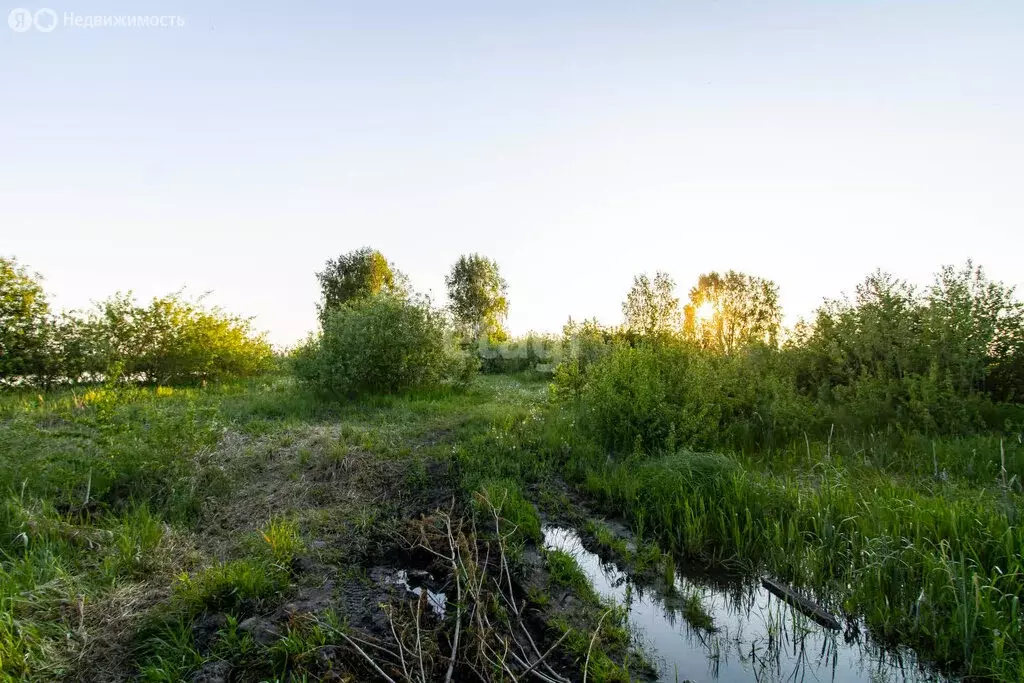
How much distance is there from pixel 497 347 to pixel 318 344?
954 cm

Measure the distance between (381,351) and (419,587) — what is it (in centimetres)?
769

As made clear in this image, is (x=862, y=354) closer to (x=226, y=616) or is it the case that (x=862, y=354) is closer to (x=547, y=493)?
(x=547, y=493)

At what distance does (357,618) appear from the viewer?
334cm

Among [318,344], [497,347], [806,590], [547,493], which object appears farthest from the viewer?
[497,347]

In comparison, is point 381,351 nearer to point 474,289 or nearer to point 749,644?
point 749,644

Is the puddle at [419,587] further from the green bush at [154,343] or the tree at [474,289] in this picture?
the tree at [474,289]

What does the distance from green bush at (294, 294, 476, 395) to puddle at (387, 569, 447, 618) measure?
7138mm

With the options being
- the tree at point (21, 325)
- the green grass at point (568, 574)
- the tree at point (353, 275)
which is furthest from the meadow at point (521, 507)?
the tree at point (353, 275)

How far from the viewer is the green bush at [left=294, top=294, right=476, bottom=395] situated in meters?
10.9

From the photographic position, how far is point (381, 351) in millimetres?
11148

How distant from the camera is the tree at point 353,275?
32000 millimetres

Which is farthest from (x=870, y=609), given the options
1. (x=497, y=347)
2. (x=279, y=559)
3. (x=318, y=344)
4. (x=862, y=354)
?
(x=497, y=347)

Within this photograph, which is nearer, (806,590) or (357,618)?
(357,618)

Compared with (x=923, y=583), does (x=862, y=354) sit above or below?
above
